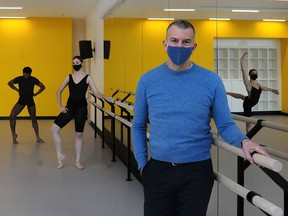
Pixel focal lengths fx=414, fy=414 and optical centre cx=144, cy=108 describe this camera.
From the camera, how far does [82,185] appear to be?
5.19m

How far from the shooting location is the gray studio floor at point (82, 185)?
293 cm

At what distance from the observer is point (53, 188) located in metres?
5.04

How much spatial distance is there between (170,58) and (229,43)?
1.12m

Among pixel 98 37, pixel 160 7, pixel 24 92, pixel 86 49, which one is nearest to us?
pixel 160 7

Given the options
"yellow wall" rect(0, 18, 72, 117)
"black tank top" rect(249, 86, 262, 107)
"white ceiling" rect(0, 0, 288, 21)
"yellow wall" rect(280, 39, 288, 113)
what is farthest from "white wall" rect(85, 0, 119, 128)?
"yellow wall" rect(280, 39, 288, 113)

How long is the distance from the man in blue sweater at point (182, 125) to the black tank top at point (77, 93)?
157 inches

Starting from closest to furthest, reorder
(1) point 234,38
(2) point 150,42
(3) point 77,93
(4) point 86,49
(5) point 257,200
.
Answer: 1. (5) point 257,200
2. (1) point 234,38
3. (2) point 150,42
4. (3) point 77,93
5. (4) point 86,49

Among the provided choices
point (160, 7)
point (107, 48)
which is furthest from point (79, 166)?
point (107, 48)

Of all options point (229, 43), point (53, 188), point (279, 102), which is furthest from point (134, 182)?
point (279, 102)

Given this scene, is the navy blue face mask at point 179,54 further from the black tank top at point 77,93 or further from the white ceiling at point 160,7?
the black tank top at point 77,93

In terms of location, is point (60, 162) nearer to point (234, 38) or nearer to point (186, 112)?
point (234, 38)

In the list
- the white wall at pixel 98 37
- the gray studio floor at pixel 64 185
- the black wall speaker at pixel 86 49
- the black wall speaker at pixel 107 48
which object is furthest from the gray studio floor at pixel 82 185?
the black wall speaker at pixel 86 49

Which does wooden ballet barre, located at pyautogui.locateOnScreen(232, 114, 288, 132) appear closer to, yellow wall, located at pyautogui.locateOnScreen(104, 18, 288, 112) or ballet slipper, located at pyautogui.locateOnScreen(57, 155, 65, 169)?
yellow wall, located at pyautogui.locateOnScreen(104, 18, 288, 112)

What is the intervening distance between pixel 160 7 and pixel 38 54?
9101 mm
